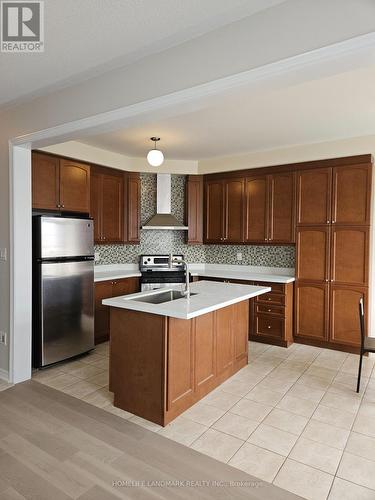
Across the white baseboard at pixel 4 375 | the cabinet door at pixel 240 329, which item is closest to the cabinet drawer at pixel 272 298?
the cabinet door at pixel 240 329

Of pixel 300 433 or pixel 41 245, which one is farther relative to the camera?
pixel 41 245

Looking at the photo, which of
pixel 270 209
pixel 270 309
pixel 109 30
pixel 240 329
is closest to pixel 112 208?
pixel 270 209

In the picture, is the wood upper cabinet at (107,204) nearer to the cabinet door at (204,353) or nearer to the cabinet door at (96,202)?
the cabinet door at (96,202)

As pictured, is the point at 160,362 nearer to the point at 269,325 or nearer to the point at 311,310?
the point at 269,325

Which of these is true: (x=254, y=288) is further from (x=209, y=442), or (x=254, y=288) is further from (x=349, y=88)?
(x=349, y=88)

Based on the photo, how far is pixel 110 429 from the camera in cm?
243

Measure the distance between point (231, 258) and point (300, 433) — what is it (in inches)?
127

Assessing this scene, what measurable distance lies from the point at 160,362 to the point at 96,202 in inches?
106

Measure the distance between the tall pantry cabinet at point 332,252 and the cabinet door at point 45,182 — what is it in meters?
3.01

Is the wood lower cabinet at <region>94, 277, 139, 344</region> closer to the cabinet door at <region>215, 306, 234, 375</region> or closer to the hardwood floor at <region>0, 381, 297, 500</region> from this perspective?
the hardwood floor at <region>0, 381, 297, 500</region>

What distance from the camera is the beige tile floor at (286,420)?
2014mm

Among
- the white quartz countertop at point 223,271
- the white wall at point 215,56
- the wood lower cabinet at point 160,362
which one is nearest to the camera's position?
the white wall at point 215,56

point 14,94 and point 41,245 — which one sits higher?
point 14,94

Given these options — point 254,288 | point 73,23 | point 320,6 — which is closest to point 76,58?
point 73,23
